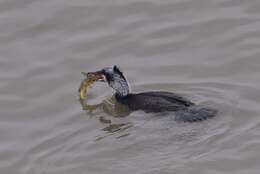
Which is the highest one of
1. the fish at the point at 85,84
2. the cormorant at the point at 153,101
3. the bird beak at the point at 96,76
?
the bird beak at the point at 96,76

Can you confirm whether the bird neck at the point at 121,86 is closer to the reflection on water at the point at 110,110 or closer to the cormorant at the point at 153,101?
the cormorant at the point at 153,101

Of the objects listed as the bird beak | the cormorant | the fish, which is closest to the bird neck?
the cormorant

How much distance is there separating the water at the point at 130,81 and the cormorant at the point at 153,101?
13 centimetres

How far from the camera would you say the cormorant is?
11.7m

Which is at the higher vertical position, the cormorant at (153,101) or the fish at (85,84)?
the fish at (85,84)

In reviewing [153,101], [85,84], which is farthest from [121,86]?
[153,101]

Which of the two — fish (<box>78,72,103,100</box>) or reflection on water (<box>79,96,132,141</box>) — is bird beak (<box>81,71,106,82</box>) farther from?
reflection on water (<box>79,96,132,141</box>)

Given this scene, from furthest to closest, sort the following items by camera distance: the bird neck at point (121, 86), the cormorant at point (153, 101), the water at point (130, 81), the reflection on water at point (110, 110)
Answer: the bird neck at point (121, 86)
the reflection on water at point (110, 110)
the cormorant at point (153, 101)
the water at point (130, 81)

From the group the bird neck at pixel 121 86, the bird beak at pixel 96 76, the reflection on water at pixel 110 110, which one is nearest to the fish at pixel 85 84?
the bird beak at pixel 96 76

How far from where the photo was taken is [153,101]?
12180mm

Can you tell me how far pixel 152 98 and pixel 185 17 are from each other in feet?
9.17

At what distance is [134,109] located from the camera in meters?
12.5

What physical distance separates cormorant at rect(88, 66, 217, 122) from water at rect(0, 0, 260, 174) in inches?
5.3

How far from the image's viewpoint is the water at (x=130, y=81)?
10766 millimetres
